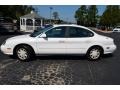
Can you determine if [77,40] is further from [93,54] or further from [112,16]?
[112,16]

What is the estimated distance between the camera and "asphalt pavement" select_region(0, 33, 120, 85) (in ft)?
22.5

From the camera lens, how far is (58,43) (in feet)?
32.2

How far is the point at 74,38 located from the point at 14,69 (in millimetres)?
2841

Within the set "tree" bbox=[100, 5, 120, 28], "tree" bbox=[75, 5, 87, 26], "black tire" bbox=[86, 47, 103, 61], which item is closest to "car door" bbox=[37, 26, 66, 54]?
"black tire" bbox=[86, 47, 103, 61]

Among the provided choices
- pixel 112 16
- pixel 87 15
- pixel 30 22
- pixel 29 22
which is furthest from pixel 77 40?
pixel 87 15

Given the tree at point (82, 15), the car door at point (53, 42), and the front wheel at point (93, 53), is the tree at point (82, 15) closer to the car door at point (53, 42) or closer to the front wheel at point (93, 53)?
the front wheel at point (93, 53)

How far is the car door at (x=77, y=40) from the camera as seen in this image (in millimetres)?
9867

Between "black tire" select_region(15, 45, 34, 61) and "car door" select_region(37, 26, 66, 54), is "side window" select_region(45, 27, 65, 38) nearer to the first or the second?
"car door" select_region(37, 26, 66, 54)

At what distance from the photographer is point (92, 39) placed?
10070 mm
